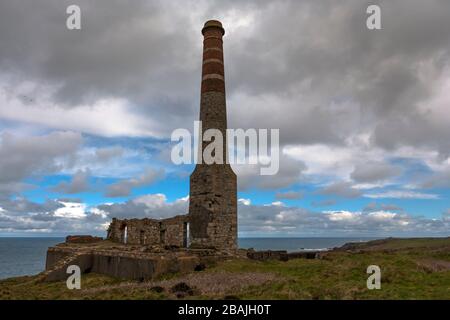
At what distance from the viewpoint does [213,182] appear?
88.9 ft

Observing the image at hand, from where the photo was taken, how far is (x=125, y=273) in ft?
68.7

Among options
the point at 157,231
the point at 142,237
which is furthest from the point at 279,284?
the point at 142,237

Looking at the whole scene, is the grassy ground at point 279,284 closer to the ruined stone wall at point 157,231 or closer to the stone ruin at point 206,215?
the stone ruin at point 206,215

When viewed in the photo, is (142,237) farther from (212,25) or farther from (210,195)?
(212,25)

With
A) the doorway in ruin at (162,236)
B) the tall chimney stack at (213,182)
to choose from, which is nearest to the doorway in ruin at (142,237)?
the doorway in ruin at (162,236)

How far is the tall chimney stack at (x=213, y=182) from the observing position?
2716cm

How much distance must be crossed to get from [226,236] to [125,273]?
29.2 feet

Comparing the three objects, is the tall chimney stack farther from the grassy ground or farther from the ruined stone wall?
the grassy ground

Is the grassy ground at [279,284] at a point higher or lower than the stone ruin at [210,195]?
lower

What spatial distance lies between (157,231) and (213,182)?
6.60 m

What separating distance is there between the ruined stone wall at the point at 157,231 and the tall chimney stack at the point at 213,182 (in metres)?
0.94

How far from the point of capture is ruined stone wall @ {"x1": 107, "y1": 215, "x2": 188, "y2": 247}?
28438 mm
